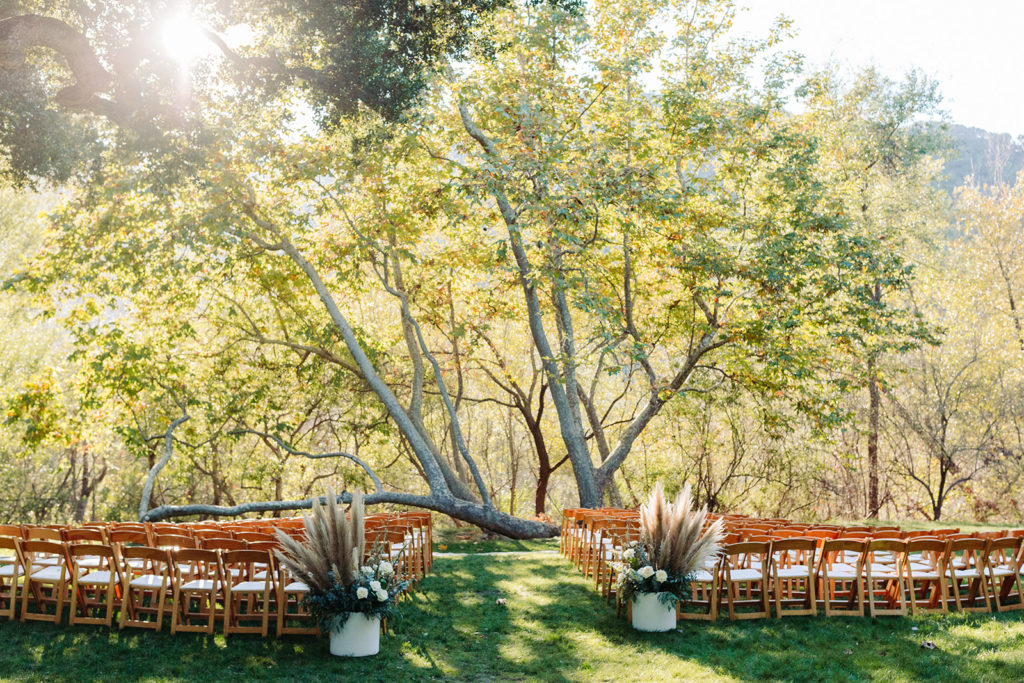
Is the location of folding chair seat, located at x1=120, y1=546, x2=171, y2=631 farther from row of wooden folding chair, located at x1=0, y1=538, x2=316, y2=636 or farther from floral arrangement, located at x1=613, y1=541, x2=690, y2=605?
floral arrangement, located at x1=613, y1=541, x2=690, y2=605

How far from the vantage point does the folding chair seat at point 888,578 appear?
6.98 m

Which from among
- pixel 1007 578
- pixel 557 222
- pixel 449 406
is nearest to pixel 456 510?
pixel 449 406

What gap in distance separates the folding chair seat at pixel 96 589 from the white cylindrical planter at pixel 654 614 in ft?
15.9

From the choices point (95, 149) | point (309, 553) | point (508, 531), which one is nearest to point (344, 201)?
point (95, 149)

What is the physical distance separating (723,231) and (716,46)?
476 cm

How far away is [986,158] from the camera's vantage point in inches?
1489

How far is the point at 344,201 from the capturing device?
16719 mm

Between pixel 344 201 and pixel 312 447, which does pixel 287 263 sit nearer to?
pixel 344 201

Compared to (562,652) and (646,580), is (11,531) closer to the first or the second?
(562,652)

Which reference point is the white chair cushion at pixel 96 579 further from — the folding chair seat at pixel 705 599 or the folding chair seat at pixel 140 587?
the folding chair seat at pixel 705 599

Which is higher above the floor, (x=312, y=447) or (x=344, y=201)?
(x=344, y=201)

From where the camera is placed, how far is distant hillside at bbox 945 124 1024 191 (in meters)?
28.9

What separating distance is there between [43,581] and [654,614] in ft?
19.3

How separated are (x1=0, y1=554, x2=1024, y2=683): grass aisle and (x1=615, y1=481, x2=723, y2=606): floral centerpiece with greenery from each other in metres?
0.44
